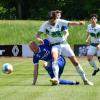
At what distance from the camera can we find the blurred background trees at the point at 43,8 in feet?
228

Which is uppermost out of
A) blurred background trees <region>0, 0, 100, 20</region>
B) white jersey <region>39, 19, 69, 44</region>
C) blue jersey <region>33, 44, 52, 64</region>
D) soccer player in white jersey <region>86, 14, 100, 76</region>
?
white jersey <region>39, 19, 69, 44</region>

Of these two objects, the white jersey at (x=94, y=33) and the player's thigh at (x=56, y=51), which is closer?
the player's thigh at (x=56, y=51)

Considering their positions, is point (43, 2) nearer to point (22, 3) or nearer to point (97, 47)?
point (22, 3)

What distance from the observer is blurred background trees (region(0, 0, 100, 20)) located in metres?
69.5

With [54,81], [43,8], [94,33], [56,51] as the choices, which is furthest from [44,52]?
[43,8]

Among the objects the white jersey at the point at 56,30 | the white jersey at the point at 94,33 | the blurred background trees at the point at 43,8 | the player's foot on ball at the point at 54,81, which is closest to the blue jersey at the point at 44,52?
the white jersey at the point at 56,30

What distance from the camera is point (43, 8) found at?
7306cm

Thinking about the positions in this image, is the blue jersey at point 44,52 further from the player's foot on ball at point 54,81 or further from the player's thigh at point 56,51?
the player's foot on ball at point 54,81

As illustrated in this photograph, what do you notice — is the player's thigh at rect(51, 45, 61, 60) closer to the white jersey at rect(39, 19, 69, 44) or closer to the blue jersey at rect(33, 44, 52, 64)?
the white jersey at rect(39, 19, 69, 44)

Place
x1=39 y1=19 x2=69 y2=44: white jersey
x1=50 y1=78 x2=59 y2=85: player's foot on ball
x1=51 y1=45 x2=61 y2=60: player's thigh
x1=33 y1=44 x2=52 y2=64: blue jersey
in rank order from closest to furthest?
1. x1=50 y1=78 x2=59 y2=85: player's foot on ball
2. x1=51 y1=45 x2=61 y2=60: player's thigh
3. x1=39 y1=19 x2=69 y2=44: white jersey
4. x1=33 y1=44 x2=52 y2=64: blue jersey

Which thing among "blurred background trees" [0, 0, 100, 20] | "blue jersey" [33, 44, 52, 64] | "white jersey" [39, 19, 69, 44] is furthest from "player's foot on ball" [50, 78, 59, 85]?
"blurred background trees" [0, 0, 100, 20]

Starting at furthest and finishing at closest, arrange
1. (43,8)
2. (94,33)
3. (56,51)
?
(43,8) < (94,33) < (56,51)

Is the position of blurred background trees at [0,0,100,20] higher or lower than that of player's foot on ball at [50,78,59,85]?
lower

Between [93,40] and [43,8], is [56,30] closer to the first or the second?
[93,40]
